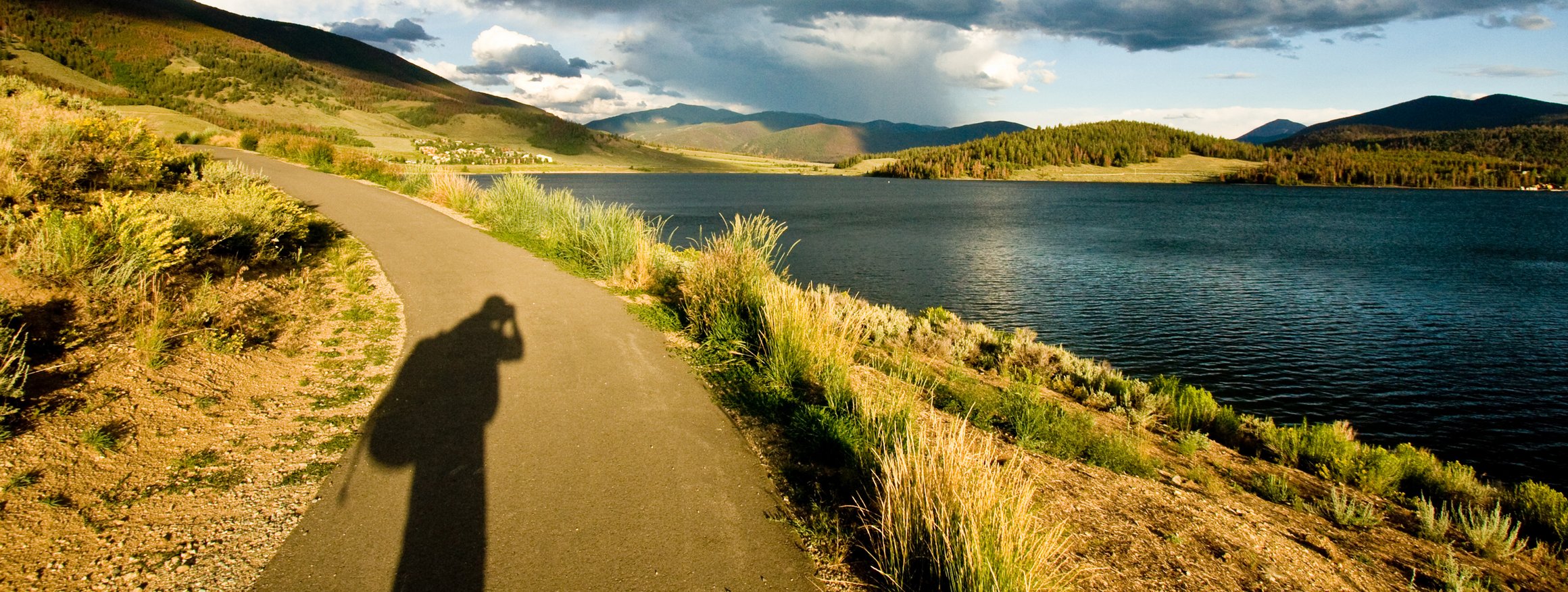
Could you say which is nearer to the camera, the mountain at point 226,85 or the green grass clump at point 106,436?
the green grass clump at point 106,436

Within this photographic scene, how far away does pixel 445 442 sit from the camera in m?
5.04

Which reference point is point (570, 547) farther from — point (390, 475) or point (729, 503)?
point (390, 475)

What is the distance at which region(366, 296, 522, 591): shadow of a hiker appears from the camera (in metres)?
3.61

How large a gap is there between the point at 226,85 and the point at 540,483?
132 metres

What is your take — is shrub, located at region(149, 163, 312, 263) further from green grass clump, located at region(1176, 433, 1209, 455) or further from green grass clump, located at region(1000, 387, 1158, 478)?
green grass clump, located at region(1176, 433, 1209, 455)

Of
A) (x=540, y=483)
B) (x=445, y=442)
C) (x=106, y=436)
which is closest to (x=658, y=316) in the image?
(x=445, y=442)

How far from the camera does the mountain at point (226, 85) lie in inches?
2953

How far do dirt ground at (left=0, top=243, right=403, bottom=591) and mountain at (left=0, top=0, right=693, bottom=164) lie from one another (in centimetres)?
5442

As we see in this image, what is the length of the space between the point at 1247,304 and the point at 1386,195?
90166 mm

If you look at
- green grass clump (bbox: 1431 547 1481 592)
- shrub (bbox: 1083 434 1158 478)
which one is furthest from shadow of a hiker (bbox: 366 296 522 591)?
green grass clump (bbox: 1431 547 1481 592)

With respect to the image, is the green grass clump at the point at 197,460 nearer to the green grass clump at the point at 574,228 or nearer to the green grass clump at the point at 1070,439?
the green grass clump at the point at 1070,439

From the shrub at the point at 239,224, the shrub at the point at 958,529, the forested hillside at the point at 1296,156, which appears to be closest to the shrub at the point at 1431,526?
the shrub at the point at 958,529

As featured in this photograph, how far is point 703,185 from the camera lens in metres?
93.6

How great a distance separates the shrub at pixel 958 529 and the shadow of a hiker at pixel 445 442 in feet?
7.38
